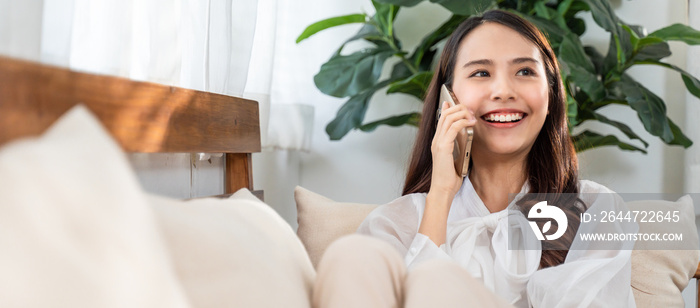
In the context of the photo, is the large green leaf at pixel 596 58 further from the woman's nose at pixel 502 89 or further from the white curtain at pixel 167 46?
the white curtain at pixel 167 46

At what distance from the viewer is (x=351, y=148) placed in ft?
8.40

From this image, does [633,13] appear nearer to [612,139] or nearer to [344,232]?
[612,139]

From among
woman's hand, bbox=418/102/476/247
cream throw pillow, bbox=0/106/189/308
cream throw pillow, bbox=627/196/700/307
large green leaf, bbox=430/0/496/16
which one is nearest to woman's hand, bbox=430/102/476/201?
woman's hand, bbox=418/102/476/247

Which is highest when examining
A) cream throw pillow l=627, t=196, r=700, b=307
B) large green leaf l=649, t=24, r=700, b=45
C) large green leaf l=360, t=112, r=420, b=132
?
large green leaf l=649, t=24, r=700, b=45

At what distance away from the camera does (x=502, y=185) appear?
5.06ft

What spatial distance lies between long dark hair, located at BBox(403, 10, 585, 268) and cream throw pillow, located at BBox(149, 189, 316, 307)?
0.89 metres

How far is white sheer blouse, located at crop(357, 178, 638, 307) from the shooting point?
127 cm

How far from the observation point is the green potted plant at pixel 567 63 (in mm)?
2043

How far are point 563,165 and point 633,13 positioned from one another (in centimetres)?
127

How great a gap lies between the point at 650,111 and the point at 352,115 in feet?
3.23

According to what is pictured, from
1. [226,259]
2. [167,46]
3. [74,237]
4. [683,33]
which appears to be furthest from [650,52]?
[74,237]

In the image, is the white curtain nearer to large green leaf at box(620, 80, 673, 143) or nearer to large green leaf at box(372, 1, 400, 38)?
large green leaf at box(372, 1, 400, 38)

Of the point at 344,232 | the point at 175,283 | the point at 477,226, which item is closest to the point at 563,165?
the point at 477,226

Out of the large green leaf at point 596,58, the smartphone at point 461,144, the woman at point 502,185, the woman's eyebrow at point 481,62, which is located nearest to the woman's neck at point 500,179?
the woman at point 502,185
